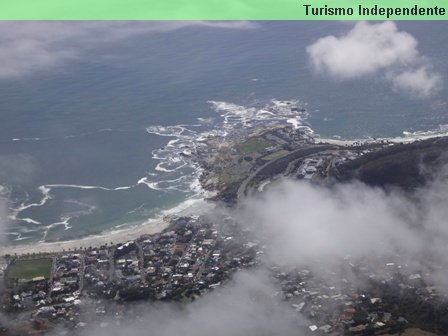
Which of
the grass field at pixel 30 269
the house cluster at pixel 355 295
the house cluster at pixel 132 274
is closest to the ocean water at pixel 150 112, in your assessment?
the grass field at pixel 30 269

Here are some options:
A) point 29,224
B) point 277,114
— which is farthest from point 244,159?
point 29,224

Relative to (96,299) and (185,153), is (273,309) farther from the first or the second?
(185,153)

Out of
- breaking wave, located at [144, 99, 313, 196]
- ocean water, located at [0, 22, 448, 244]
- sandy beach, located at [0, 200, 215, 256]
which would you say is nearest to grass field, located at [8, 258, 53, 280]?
sandy beach, located at [0, 200, 215, 256]

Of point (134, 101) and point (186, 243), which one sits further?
point (134, 101)

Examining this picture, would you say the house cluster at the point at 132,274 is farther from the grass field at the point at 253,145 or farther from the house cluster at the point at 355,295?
the grass field at the point at 253,145

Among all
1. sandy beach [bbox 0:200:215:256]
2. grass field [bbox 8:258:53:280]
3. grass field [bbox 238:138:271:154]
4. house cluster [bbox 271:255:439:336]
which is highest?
grass field [bbox 238:138:271:154]

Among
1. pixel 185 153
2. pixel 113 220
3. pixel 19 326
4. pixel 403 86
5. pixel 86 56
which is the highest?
pixel 86 56

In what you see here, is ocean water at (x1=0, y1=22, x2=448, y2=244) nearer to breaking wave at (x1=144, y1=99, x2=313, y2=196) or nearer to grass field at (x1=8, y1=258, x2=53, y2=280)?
breaking wave at (x1=144, y1=99, x2=313, y2=196)
